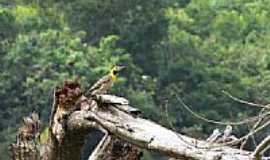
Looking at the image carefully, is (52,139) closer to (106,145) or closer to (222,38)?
(106,145)

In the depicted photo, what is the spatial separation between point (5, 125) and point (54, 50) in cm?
158

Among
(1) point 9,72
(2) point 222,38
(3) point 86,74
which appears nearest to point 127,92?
(3) point 86,74

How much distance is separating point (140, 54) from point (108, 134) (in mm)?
14485

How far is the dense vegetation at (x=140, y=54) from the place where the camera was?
14117mm

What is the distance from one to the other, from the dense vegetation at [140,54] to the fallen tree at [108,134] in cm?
1012

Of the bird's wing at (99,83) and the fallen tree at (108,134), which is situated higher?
the bird's wing at (99,83)

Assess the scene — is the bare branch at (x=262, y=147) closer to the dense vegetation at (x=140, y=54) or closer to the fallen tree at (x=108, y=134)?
the fallen tree at (x=108, y=134)

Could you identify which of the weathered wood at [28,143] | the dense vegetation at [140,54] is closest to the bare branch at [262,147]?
the weathered wood at [28,143]

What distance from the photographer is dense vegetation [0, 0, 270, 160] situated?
1412 centimetres

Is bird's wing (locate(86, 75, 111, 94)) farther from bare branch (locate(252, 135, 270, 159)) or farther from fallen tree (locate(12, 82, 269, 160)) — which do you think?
bare branch (locate(252, 135, 270, 159))

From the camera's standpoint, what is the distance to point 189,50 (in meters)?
16.8

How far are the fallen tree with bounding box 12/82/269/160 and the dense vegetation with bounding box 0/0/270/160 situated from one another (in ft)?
33.2

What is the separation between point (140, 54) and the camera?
17.2 meters

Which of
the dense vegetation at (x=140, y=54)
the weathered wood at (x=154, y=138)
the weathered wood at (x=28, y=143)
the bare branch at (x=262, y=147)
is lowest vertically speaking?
the dense vegetation at (x=140, y=54)
